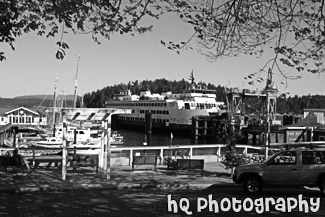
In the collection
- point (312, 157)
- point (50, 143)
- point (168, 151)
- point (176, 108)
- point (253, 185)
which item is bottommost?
point (50, 143)

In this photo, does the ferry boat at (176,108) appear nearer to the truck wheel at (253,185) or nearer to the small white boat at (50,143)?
the small white boat at (50,143)

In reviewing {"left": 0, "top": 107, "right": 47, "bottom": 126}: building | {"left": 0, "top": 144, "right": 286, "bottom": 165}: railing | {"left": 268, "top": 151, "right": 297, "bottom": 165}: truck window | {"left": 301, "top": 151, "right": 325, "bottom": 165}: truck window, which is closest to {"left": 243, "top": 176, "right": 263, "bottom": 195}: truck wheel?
{"left": 268, "top": 151, "right": 297, "bottom": 165}: truck window

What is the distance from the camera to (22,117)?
7419 centimetres

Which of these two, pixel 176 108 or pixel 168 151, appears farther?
pixel 176 108

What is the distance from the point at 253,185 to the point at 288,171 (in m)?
1.10

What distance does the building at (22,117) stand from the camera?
70.9 metres

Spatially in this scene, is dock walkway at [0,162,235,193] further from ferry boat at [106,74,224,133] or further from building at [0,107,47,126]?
ferry boat at [106,74,224,133]

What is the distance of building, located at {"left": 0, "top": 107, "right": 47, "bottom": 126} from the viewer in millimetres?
70875

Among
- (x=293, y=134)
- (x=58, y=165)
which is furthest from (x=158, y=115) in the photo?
(x=58, y=165)

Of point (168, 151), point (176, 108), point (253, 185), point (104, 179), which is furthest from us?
point (176, 108)

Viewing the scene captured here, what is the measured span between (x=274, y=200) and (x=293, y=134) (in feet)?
104

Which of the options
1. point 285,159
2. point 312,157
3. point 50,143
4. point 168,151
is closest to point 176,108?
point 50,143

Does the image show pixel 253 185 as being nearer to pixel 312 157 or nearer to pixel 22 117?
pixel 312 157

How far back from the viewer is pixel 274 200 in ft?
38.6
